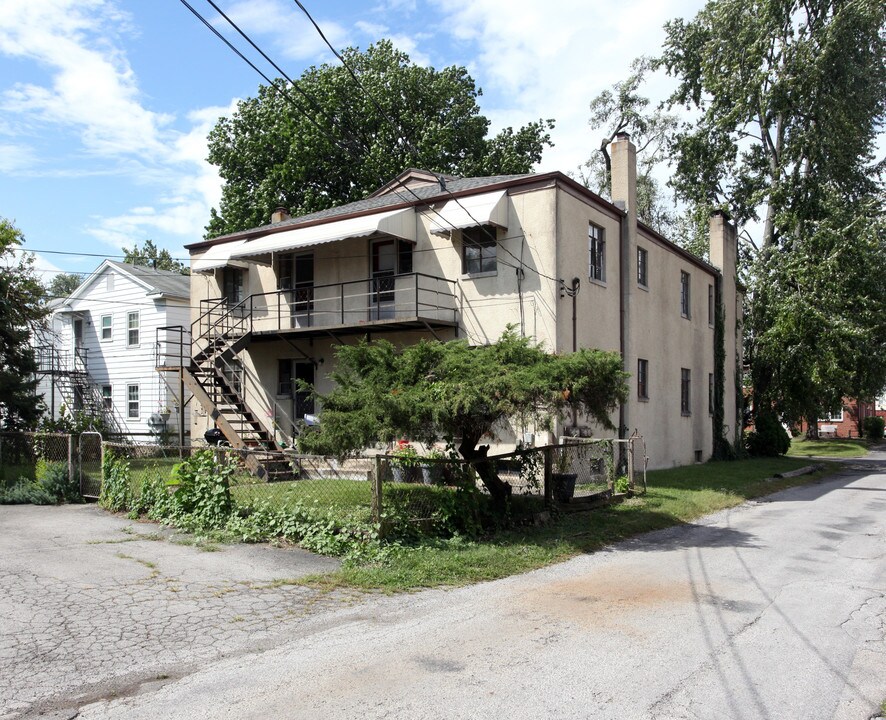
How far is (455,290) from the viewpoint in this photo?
59.6ft

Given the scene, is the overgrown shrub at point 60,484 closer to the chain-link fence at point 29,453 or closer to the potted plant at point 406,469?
the chain-link fence at point 29,453

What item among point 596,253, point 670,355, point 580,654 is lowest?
point 580,654

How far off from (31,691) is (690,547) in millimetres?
8688

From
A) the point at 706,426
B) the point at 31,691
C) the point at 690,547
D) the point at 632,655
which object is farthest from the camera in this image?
the point at 706,426

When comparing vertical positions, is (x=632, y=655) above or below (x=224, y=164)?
below

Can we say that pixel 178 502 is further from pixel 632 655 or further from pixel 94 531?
pixel 632 655

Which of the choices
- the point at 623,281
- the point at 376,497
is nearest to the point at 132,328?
the point at 623,281

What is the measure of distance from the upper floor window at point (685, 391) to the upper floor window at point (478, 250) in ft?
32.3

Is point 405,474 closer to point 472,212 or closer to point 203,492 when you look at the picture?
point 203,492

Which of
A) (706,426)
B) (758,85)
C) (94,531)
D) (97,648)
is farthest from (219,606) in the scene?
(758,85)

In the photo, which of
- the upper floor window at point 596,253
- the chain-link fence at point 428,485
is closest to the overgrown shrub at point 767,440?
the upper floor window at point 596,253

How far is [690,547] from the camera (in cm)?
Result: 1098

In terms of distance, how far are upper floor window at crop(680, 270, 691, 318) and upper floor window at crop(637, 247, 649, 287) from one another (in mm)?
3462

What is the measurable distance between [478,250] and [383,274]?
9.85 feet
